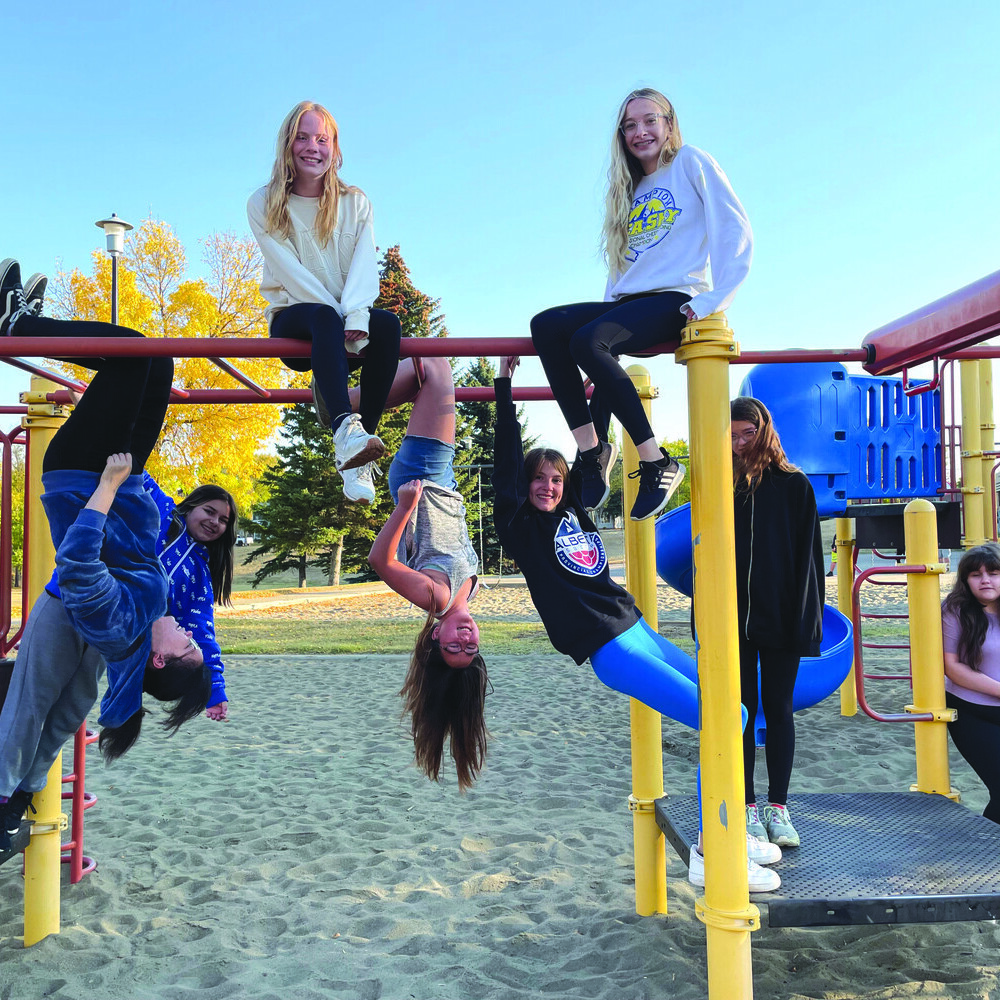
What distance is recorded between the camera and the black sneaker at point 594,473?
9.89 feet

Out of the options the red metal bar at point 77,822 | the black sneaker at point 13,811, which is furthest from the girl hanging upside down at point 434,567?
the red metal bar at point 77,822

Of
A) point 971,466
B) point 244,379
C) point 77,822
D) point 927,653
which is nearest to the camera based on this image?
point 244,379

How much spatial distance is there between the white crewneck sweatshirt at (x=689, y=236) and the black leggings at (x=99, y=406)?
1547 mm

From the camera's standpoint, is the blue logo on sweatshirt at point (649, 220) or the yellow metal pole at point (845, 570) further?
the yellow metal pole at point (845, 570)

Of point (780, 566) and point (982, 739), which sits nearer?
point (780, 566)

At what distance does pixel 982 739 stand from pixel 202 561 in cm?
328

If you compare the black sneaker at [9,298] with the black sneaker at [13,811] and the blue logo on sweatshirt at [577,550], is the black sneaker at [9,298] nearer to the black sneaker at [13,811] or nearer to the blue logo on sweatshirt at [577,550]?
the black sneaker at [13,811]

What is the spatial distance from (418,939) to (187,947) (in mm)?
909

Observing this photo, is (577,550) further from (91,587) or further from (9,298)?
(9,298)

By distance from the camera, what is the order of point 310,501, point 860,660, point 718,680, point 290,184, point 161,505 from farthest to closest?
point 310,501
point 860,660
point 161,505
point 290,184
point 718,680

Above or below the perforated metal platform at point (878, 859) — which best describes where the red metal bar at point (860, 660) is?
above

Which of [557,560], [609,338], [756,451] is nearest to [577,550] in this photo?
[557,560]

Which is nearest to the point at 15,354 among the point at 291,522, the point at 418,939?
the point at 418,939

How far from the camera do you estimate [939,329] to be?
2562 mm
